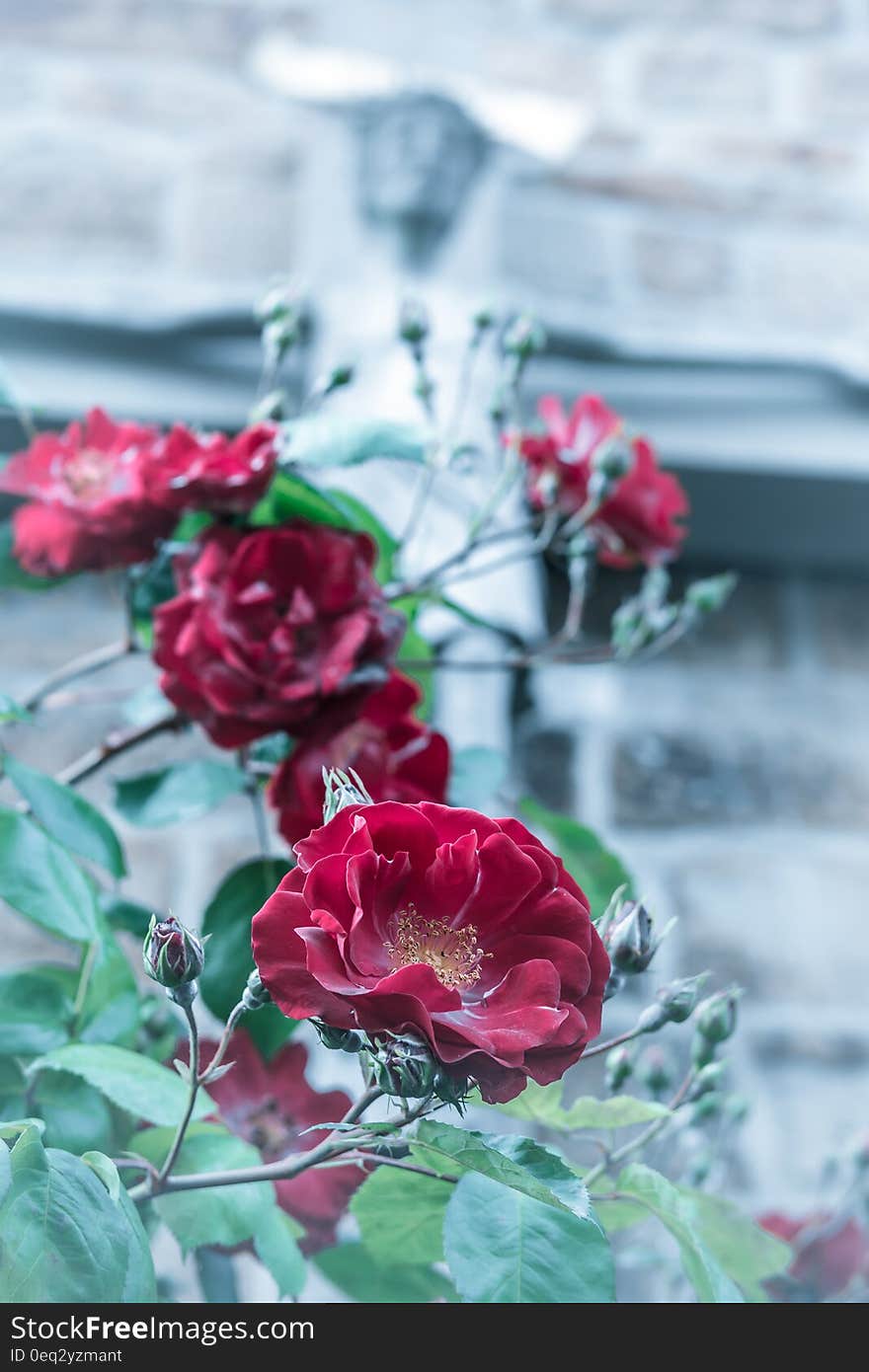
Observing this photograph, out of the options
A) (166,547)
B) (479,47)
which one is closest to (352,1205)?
(166,547)

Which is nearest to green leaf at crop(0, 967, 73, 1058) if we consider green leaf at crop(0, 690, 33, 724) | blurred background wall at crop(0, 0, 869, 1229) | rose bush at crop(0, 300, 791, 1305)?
rose bush at crop(0, 300, 791, 1305)

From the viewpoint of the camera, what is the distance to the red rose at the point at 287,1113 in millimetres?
479

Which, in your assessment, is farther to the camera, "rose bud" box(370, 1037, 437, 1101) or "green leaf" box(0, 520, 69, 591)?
"green leaf" box(0, 520, 69, 591)

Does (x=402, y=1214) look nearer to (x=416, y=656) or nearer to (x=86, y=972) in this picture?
(x=86, y=972)

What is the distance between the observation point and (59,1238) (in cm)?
32

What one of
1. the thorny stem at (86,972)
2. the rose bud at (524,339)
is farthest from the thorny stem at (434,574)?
the thorny stem at (86,972)

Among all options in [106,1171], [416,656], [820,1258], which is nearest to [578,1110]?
[106,1171]

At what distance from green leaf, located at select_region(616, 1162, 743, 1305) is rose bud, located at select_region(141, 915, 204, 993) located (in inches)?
6.5

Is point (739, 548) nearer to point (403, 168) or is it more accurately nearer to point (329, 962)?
point (403, 168)

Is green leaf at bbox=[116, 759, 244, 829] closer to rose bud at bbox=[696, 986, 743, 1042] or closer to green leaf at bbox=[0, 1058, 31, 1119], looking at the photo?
green leaf at bbox=[0, 1058, 31, 1119]

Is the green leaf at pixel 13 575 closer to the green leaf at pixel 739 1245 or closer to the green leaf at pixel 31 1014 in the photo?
the green leaf at pixel 31 1014

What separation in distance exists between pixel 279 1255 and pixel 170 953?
15cm

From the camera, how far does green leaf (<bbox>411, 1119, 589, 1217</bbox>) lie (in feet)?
1.01

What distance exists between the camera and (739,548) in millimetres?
1219
